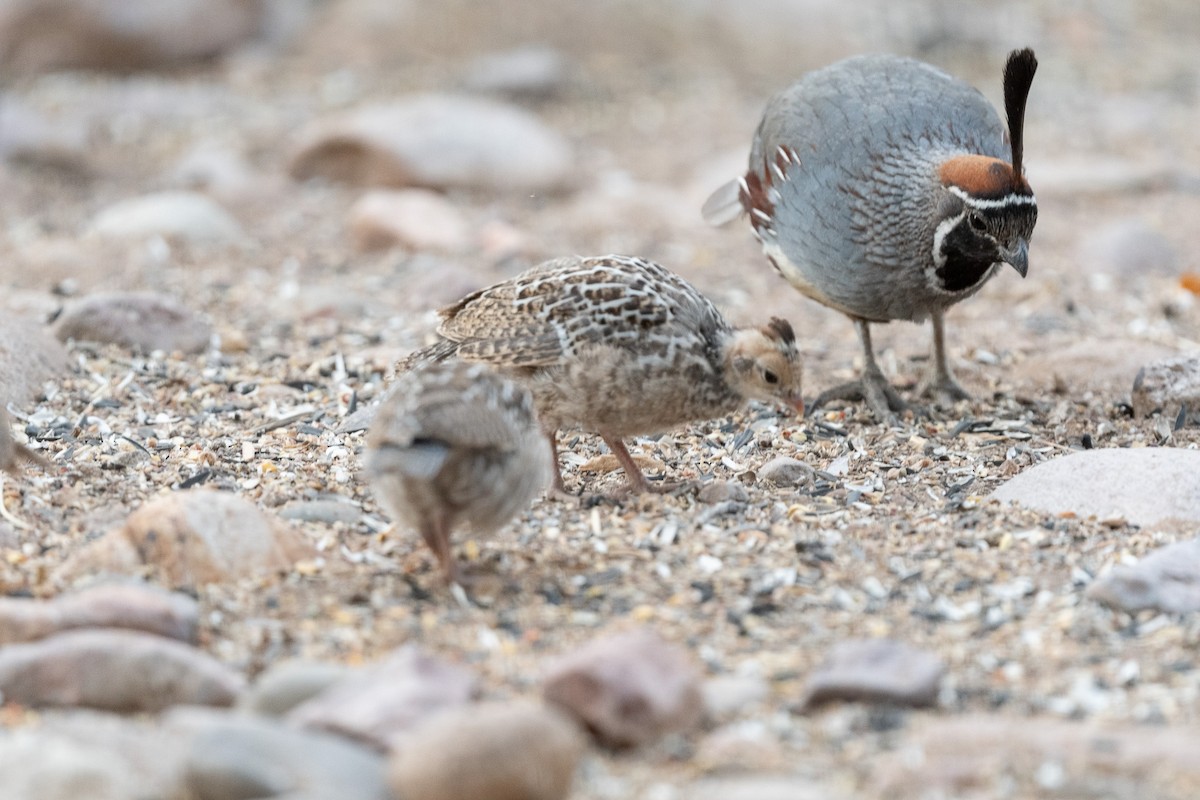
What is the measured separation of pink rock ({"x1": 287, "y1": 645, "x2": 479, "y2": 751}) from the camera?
4.01m

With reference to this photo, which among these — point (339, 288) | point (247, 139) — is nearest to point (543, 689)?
point (339, 288)

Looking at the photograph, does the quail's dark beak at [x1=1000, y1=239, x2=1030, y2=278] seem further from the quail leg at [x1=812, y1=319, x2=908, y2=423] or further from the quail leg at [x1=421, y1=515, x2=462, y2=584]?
the quail leg at [x1=421, y1=515, x2=462, y2=584]

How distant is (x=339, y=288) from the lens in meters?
9.52

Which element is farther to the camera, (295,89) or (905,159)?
(295,89)

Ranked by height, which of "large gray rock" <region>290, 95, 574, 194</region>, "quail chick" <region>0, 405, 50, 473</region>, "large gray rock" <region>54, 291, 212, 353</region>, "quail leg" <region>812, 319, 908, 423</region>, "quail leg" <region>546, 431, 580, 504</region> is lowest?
"quail leg" <region>546, 431, 580, 504</region>

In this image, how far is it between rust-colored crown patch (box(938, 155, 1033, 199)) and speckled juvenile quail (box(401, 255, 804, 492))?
4.48 feet

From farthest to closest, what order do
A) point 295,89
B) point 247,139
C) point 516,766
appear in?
point 295,89 < point 247,139 < point 516,766

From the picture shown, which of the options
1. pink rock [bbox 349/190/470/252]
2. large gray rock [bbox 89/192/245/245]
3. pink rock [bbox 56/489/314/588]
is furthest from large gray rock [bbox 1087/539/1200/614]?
large gray rock [bbox 89/192/245/245]

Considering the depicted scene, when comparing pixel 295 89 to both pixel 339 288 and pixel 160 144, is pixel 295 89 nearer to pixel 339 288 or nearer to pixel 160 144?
pixel 160 144

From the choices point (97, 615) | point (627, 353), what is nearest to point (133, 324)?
point (627, 353)

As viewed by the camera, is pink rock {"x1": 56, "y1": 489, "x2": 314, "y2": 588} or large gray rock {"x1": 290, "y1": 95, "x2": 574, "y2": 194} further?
large gray rock {"x1": 290, "y1": 95, "x2": 574, "y2": 194}

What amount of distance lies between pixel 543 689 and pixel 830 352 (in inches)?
194

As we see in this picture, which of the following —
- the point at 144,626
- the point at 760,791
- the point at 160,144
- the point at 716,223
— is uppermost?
the point at 160,144

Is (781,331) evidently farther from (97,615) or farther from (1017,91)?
(97,615)
